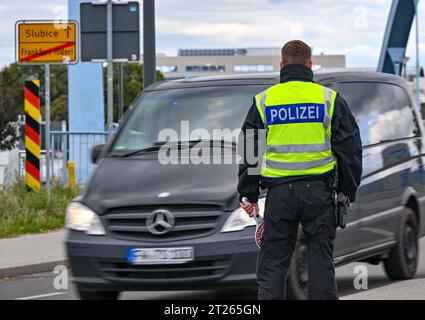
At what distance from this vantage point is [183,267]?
884 cm

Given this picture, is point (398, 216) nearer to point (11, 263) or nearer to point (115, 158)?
point (115, 158)

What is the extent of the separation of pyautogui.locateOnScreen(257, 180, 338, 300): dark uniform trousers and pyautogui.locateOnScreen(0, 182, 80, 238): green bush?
9.64m

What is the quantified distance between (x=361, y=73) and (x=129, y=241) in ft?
10.7

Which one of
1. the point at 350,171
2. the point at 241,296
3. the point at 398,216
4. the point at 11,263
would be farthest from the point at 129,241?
the point at 11,263

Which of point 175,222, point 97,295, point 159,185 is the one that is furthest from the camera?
point 97,295

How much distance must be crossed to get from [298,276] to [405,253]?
2764 mm

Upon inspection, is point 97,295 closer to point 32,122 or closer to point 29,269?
point 29,269

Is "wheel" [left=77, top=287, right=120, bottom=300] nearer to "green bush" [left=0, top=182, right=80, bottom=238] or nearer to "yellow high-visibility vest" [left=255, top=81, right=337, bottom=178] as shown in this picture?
"yellow high-visibility vest" [left=255, top=81, right=337, bottom=178]

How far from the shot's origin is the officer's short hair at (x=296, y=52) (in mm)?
7309

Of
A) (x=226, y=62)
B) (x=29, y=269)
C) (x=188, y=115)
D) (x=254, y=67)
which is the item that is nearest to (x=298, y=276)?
(x=188, y=115)

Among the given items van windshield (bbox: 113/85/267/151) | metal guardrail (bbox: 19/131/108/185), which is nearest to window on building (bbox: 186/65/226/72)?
metal guardrail (bbox: 19/131/108/185)

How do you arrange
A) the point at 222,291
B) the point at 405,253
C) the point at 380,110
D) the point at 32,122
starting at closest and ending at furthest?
1. the point at 222,291
2. the point at 380,110
3. the point at 405,253
4. the point at 32,122

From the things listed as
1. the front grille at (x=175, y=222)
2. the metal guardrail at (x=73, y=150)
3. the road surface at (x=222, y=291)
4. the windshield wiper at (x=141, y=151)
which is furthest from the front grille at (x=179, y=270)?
the metal guardrail at (x=73, y=150)

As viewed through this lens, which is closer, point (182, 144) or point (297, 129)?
point (297, 129)
